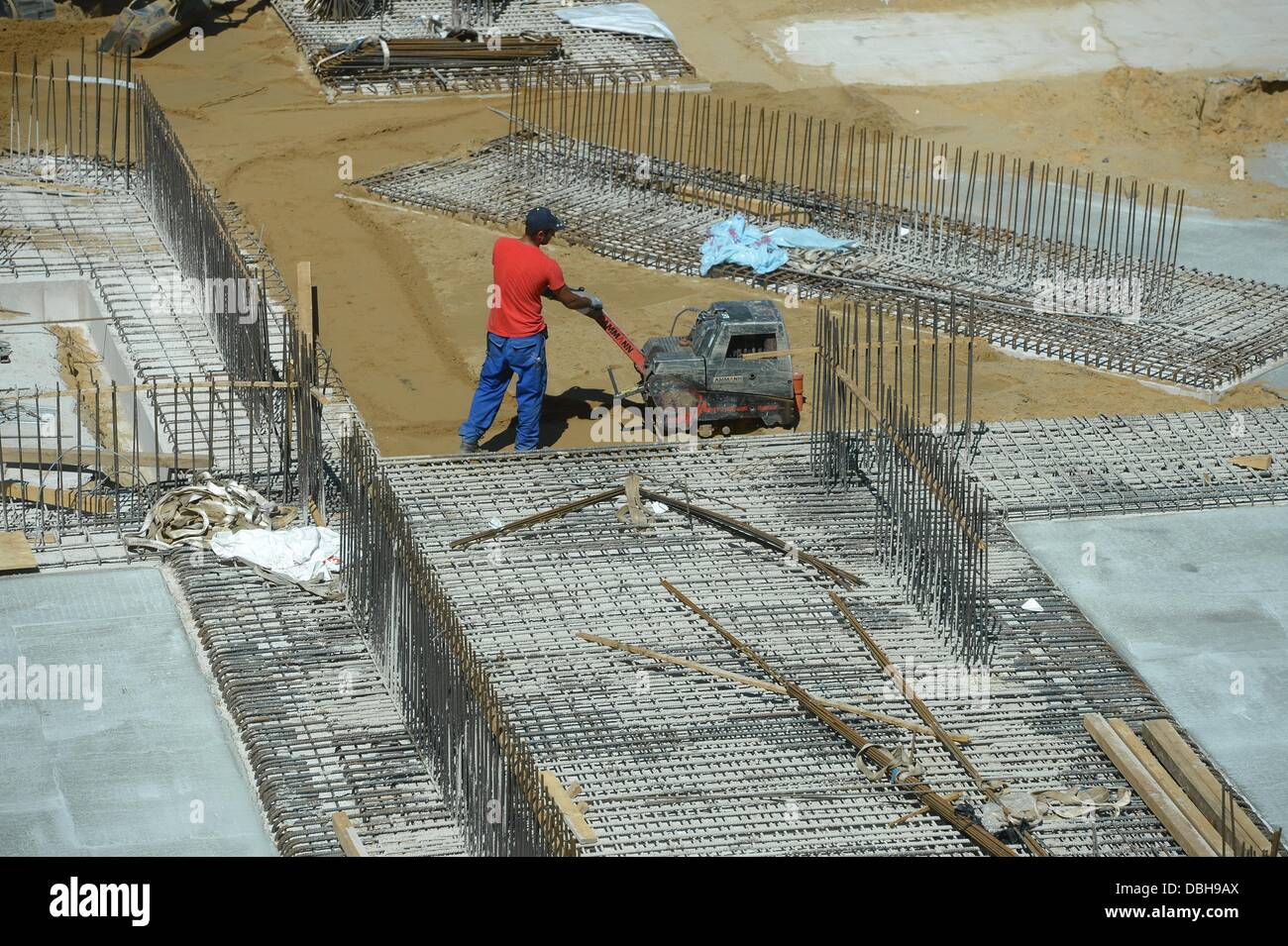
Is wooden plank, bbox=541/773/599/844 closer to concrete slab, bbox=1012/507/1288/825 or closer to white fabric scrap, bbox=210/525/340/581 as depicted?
white fabric scrap, bbox=210/525/340/581

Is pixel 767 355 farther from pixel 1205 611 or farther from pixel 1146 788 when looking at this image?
pixel 1146 788

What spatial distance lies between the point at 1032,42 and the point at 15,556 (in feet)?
60.7

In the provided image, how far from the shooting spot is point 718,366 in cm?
1652

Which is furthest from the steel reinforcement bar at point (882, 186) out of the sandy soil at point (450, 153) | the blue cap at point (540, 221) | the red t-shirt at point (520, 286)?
the red t-shirt at point (520, 286)

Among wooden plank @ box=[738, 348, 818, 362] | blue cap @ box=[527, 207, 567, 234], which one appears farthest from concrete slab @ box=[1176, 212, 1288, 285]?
blue cap @ box=[527, 207, 567, 234]

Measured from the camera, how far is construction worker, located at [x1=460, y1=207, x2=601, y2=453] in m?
15.6

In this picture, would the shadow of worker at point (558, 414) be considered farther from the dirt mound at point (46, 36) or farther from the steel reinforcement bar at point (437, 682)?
the dirt mound at point (46, 36)

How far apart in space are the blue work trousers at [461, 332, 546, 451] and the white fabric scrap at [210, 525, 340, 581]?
2.06 m

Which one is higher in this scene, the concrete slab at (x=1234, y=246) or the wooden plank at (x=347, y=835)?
the concrete slab at (x=1234, y=246)

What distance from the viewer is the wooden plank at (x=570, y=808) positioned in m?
11.0

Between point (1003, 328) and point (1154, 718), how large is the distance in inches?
267

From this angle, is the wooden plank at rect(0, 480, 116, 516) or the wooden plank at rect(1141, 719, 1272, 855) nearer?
the wooden plank at rect(1141, 719, 1272, 855)

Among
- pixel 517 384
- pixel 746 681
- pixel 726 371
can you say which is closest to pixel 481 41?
pixel 726 371

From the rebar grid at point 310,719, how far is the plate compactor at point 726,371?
3.99 metres
